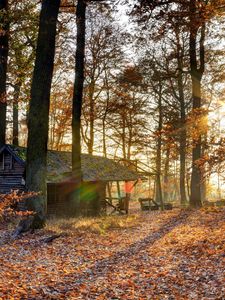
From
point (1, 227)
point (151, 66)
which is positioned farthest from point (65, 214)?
point (151, 66)

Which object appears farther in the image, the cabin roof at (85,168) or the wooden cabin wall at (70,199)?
the wooden cabin wall at (70,199)

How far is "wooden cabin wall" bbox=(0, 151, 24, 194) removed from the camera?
23031 mm

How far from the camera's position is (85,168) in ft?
85.1

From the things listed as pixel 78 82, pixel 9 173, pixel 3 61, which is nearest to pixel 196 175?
pixel 78 82

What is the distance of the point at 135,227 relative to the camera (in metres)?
17.9

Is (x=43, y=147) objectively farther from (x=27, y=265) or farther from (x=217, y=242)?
(x=217, y=242)

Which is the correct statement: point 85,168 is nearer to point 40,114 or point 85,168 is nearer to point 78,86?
point 78,86

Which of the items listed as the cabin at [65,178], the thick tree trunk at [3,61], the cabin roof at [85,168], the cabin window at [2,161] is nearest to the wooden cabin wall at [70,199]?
the cabin at [65,178]

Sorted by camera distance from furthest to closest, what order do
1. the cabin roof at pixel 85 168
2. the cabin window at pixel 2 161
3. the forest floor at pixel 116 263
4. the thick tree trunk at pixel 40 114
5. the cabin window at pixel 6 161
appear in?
1. the cabin window at pixel 2 161
2. the cabin window at pixel 6 161
3. the cabin roof at pixel 85 168
4. the thick tree trunk at pixel 40 114
5. the forest floor at pixel 116 263

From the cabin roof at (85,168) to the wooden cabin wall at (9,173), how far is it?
72cm

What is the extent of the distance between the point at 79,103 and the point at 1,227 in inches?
296

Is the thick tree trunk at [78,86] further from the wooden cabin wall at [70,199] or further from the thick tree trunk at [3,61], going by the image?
the wooden cabin wall at [70,199]

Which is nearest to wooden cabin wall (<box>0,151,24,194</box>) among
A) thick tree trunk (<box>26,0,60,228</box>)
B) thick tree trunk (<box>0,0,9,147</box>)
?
thick tree trunk (<box>0,0,9,147</box>)

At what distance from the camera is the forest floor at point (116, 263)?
8.09 m
